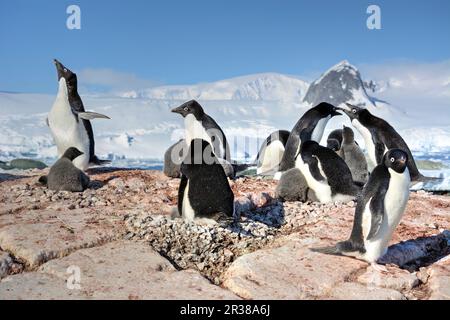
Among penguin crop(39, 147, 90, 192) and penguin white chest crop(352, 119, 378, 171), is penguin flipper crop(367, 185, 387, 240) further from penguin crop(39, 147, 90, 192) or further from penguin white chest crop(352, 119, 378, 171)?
penguin crop(39, 147, 90, 192)

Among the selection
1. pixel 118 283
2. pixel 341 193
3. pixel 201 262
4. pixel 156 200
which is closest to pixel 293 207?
pixel 341 193

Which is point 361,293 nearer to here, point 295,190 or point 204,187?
point 204,187

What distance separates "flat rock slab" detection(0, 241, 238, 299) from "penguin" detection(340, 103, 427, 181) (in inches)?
158

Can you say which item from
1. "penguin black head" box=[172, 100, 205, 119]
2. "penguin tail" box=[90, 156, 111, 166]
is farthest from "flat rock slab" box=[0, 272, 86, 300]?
"penguin tail" box=[90, 156, 111, 166]

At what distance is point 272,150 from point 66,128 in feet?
11.1

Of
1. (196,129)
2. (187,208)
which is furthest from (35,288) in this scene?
(196,129)

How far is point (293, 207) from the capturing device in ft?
18.9

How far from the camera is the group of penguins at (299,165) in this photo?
13.2 ft

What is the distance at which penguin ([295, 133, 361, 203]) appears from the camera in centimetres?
589

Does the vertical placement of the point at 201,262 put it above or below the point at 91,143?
below

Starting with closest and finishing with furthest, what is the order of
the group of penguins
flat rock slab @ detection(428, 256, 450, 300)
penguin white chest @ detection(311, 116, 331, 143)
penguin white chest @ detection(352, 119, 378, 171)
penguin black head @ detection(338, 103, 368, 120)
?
flat rock slab @ detection(428, 256, 450, 300) < the group of penguins < penguin white chest @ detection(352, 119, 378, 171) < penguin black head @ detection(338, 103, 368, 120) < penguin white chest @ detection(311, 116, 331, 143)

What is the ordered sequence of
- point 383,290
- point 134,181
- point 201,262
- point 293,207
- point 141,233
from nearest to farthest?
point 383,290 < point 201,262 < point 141,233 < point 293,207 < point 134,181

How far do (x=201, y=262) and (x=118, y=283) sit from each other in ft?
2.76
